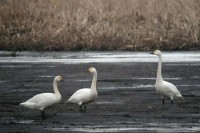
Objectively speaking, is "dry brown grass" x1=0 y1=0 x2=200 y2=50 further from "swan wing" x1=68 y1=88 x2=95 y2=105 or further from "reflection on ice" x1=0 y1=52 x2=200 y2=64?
"swan wing" x1=68 y1=88 x2=95 y2=105

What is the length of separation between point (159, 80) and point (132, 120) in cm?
308

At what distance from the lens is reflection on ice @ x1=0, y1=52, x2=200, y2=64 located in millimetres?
27828

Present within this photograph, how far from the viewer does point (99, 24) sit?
33.9 m

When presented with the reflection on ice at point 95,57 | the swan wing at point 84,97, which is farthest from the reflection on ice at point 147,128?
the reflection on ice at point 95,57

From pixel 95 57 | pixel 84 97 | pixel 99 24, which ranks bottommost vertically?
pixel 95 57

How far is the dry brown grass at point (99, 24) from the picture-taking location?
104 feet

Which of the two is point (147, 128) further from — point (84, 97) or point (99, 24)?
point (99, 24)

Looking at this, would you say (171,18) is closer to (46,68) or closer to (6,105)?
(46,68)

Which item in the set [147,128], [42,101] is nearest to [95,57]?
[42,101]

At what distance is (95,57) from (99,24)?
525cm

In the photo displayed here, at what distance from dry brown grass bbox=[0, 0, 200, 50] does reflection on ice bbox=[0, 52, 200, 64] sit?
3.22ft

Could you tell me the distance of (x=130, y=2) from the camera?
37500mm

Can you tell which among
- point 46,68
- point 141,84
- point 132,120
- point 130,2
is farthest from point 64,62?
point 132,120

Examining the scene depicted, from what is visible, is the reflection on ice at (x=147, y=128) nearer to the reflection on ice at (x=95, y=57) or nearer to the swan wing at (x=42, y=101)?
the swan wing at (x=42, y=101)
